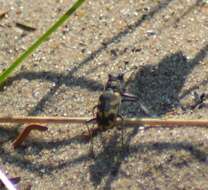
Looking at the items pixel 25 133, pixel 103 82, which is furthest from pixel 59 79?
pixel 25 133

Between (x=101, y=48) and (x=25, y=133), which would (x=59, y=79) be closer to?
(x=101, y=48)

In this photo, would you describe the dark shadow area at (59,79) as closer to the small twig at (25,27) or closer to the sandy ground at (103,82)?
the sandy ground at (103,82)

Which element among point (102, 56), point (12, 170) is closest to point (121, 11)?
point (102, 56)

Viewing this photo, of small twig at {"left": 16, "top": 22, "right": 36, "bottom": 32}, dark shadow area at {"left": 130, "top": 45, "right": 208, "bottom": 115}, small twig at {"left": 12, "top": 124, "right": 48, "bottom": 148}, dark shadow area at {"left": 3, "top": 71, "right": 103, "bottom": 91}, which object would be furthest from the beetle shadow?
small twig at {"left": 16, "top": 22, "right": 36, "bottom": 32}

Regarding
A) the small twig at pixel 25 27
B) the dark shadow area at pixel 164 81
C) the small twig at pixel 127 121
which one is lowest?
the small twig at pixel 127 121

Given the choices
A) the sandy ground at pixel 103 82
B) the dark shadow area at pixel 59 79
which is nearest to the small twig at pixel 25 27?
the sandy ground at pixel 103 82

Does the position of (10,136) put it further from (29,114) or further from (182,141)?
(182,141)

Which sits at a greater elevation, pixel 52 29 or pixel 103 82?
pixel 52 29

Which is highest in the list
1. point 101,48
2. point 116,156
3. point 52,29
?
point 52,29
